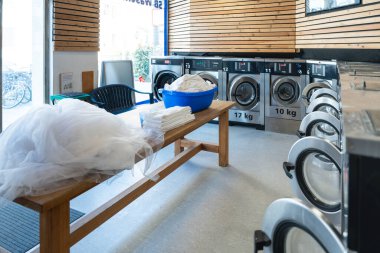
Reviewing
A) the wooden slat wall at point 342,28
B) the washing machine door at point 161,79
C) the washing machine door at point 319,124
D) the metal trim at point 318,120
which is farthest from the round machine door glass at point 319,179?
the washing machine door at point 161,79

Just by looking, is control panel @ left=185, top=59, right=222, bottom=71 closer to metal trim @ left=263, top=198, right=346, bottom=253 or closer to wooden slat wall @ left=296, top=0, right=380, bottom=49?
wooden slat wall @ left=296, top=0, right=380, bottom=49

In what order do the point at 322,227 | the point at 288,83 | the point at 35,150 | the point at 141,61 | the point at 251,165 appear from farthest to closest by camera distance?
the point at 141,61 → the point at 288,83 → the point at 251,165 → the point at 35,150 → the point at 322,227

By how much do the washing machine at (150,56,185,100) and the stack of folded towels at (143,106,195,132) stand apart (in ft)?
13.7

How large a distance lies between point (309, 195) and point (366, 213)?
1782 millimetres

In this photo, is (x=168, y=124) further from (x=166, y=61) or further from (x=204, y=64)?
(x=166, y=61)

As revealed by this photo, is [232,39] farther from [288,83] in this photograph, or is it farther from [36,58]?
[36,58]

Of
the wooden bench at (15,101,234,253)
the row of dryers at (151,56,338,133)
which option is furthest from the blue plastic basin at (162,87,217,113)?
the row of dryers at (151,56,338,133)

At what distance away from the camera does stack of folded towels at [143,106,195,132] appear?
7.95ft

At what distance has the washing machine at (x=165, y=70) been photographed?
6.86 meters

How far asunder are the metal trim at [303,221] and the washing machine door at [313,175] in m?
1.06

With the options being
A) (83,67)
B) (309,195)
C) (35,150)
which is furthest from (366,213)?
(83,67)

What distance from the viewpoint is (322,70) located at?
198 inches

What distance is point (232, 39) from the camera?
6.85 meters

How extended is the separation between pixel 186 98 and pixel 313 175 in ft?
4.41
